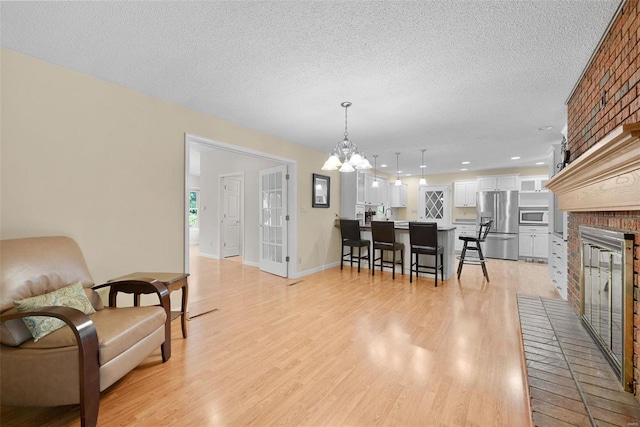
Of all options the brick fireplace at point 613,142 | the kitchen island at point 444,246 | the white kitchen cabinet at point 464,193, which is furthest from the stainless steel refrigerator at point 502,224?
the brick fireplace at point 613,142

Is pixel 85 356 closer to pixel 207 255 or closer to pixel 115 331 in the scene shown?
pixel 115 331

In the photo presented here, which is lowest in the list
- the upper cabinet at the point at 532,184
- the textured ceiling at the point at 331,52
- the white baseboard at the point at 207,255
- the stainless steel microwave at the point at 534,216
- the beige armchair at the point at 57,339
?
the white baseboard at the point at 207,255

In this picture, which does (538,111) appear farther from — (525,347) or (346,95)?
(525,347)

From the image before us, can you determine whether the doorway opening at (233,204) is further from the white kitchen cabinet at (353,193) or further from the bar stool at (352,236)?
the white kitchen cabinet at (353,193)

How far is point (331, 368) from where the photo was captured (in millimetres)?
2086

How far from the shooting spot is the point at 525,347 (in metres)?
2.07

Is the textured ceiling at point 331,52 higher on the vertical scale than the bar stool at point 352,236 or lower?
higher

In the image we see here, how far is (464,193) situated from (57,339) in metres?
8.46

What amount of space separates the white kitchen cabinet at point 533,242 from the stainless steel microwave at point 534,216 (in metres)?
0.13

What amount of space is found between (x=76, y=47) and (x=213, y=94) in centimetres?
106

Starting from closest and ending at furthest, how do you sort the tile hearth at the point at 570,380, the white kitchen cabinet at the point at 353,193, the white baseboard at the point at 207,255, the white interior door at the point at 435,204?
the tile hearth at the point at 570,380
the white kitchen cabinet at the point at 353,193
the white baseboard at the point at 207,255
the white interior door at the point at 435,204

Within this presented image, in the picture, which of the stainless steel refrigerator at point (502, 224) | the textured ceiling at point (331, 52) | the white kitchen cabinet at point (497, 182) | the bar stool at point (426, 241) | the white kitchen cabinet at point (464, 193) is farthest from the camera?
the white kitchen cabinet at point (464, 193)

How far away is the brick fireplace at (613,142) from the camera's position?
138 cm

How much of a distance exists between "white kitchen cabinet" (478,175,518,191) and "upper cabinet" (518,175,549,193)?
129 millimetres
